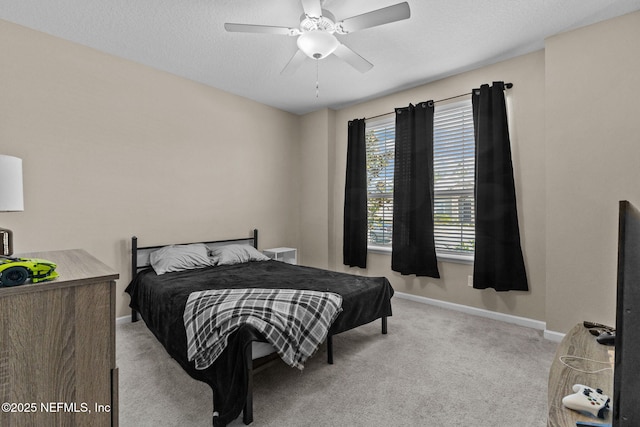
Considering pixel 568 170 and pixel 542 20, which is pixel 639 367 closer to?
pixel 568 170

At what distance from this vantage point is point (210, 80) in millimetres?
3840

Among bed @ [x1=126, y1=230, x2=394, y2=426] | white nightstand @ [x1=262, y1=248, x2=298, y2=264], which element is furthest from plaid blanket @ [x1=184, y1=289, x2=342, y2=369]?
white nightstand @ [x1=262, y1=248, x2=298, y2=264]

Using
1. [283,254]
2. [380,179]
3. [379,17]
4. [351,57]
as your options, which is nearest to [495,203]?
[380,179]

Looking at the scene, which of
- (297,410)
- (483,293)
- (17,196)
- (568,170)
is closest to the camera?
(17,196)

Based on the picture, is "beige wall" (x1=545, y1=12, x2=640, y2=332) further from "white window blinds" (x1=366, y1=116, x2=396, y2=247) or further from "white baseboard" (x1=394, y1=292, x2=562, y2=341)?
"white window blinds" (x1=366, y1=116, x2=396, y2=247)

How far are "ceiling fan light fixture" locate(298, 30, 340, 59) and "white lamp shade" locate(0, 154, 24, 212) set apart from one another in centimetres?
191

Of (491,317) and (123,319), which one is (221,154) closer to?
(123,319)

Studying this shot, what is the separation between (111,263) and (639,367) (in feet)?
12.5

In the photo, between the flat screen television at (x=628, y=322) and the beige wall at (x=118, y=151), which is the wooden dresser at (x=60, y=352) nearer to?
the flat screen television at (x=628, y=322)

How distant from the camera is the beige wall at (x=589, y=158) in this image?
2.54 m

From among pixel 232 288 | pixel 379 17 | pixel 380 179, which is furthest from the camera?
pixel 380 179

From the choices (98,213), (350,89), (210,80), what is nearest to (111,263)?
(98,213)

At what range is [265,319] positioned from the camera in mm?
1947

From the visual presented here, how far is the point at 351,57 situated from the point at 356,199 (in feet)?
7.38
